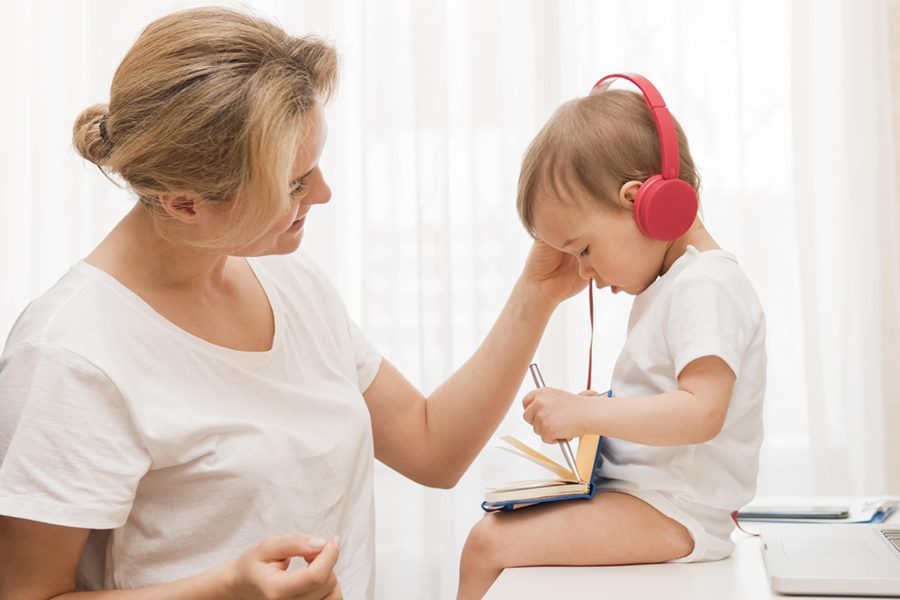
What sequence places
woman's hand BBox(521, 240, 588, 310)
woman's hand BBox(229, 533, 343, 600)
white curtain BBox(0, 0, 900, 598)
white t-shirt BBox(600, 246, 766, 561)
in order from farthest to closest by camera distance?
1. white curtain BBox(0, 0, 900, 598)
2. woman's hand BBox(521, 240, 588, 310)
3. white t-shirt BBox(600, 246, 766, 561)
4. woman's hand BBox(229, 533, 343, 600)

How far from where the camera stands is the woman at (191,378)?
0.95 metres

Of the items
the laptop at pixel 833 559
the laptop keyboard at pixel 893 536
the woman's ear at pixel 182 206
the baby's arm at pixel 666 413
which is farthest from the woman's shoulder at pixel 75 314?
the laptop keyboard at pixel 893 536

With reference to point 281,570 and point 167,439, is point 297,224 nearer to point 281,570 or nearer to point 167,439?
point 167,439

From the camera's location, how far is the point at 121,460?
0.97m

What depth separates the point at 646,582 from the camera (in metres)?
1.00

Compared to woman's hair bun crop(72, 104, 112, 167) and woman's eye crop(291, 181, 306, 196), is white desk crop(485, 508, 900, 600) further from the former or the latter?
woman's hair bun crop(72, 104, 112, 167)

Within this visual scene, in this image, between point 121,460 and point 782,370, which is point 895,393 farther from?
point 121,460

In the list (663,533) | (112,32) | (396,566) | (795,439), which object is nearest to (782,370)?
(795,439)

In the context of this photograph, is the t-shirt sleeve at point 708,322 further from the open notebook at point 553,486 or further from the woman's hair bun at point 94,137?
the woman's hair bun at point 94,137

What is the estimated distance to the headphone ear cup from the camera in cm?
105

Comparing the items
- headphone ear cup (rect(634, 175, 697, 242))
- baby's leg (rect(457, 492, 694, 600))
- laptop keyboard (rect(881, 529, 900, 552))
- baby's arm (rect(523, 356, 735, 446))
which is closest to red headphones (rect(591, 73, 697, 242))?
headphone ear cup (rect(634, 175, 697, 242))

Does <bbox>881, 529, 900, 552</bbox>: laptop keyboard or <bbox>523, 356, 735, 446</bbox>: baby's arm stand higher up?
<bbox>523, 356, 735, 446</bbox>: baby's arm

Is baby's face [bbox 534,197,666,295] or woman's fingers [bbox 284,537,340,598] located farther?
baby's face [bbox 534,197,666,295]

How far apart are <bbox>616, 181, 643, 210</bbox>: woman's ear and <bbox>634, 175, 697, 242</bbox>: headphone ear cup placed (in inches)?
0.7
